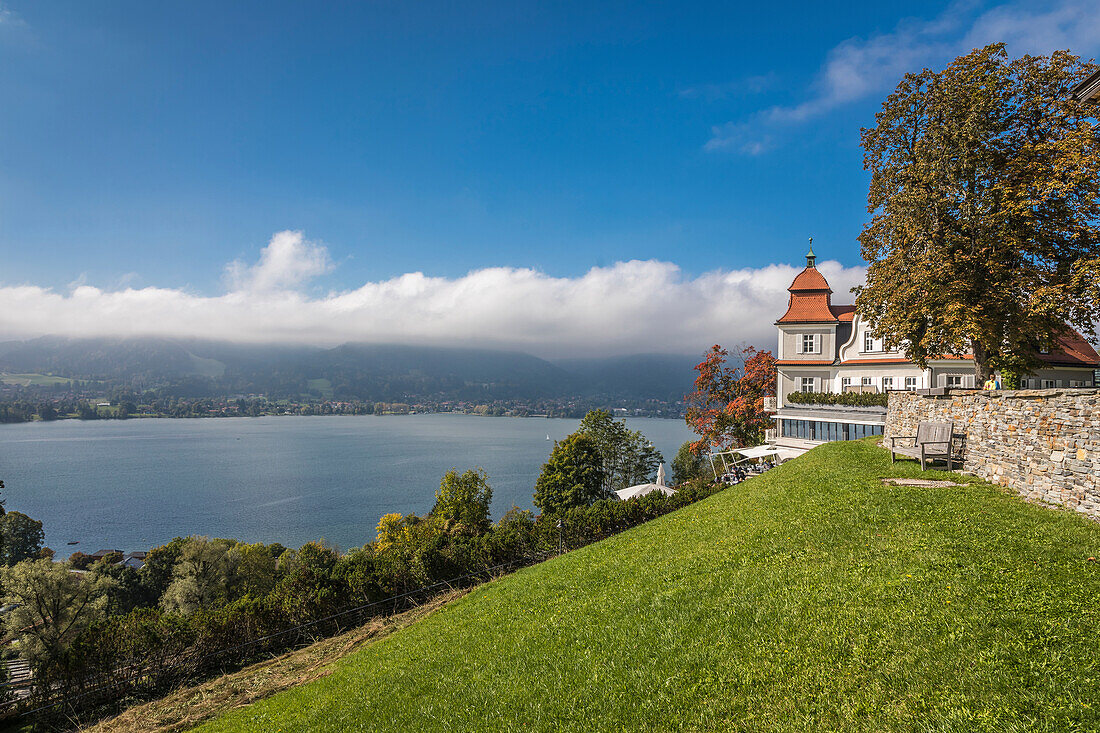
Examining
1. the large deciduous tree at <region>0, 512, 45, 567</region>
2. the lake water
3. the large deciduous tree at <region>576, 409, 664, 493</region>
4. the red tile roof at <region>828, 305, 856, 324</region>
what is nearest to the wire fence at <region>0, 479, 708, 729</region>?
the red tile roof at <region>828, 305, 856, 324</region>

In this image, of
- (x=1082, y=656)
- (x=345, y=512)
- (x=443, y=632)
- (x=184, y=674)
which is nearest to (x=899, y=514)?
(x=1082, y=656)

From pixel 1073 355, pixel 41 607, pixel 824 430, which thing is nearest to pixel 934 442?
pixel 824 430

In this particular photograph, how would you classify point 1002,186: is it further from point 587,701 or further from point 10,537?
point 10,537

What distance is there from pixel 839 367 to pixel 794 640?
30731 mm

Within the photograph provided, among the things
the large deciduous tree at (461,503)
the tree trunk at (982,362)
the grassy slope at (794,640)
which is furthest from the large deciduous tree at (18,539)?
the tree trunk at (982,362)

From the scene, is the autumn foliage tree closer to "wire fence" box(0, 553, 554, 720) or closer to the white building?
the white building

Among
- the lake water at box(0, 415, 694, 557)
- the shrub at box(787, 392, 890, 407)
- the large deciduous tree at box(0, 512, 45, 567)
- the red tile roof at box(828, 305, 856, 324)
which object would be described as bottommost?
the lake water at box(0, 415, 694, 557)

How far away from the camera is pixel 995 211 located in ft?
50.4

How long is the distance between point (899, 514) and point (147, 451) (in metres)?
168

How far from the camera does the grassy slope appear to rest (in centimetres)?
457

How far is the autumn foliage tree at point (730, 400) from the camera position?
3575 centimetres

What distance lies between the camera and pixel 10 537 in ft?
157

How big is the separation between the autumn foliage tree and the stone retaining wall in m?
22.3

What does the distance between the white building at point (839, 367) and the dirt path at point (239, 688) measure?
79.3 feet
